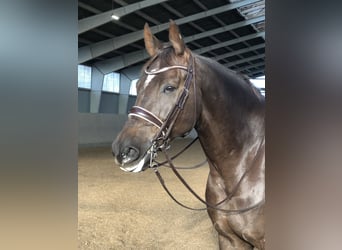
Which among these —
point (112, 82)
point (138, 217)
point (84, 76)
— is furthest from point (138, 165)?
point (112, 82)

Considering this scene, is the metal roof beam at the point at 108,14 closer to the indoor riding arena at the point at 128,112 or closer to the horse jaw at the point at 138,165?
the indoor riding arena at the point at 128,112

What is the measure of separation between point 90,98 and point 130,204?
14.6 metres

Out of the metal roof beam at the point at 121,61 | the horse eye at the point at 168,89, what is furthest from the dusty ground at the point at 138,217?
the metal roof beam at the point at 121,61

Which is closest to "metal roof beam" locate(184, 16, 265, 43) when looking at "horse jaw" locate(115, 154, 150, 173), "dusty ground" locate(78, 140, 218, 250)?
"dusty ground" locate(78, 140, 218, 250)

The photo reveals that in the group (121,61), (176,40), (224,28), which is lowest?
(121,61)

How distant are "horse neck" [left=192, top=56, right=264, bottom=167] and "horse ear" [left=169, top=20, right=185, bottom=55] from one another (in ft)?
0.54

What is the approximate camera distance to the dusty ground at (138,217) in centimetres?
365

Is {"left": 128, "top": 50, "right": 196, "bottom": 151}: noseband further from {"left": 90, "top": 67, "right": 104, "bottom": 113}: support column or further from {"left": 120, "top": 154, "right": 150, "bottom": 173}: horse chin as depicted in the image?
{"left": 90, "top": 67, "right": 104, "bottom": 113}: support column

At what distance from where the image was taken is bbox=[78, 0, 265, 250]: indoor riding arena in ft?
13.1

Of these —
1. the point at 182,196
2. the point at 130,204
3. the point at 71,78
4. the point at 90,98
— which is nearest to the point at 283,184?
the point at 71,78

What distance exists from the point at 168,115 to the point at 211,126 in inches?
14.1

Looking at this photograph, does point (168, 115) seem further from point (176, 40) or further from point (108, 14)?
point (108, 14)

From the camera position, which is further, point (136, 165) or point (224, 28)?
point (224, 28)

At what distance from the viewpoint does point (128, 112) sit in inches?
67.6
